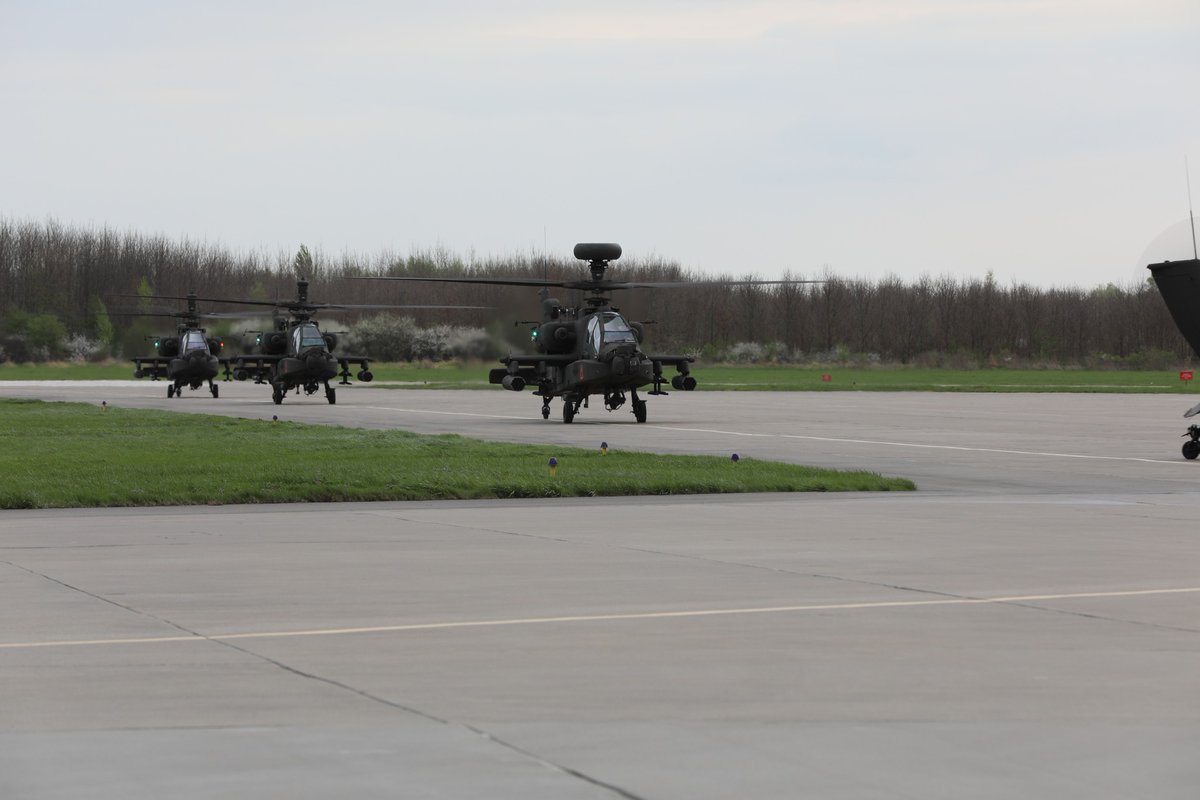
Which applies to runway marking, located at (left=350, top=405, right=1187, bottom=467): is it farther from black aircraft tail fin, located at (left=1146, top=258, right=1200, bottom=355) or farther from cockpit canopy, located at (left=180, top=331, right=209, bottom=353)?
cockpit canopy, located at (left=180, top=331, right=209, bottom=353)

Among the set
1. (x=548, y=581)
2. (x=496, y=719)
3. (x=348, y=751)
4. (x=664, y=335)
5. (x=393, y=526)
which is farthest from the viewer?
(x=664, y=335)

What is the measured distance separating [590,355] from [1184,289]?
16582mm

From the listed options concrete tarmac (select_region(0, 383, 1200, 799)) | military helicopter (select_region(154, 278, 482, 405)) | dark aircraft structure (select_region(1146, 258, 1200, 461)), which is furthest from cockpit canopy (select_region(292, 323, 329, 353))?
concrete tarmac (select_region(0, 383, 1200, 799))

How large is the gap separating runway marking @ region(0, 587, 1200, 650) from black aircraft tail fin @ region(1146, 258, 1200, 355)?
48.6 feet

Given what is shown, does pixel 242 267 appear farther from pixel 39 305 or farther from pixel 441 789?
pixel 441 789

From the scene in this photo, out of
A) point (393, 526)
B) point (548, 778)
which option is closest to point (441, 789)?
point (548, 778)

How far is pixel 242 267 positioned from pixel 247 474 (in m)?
124

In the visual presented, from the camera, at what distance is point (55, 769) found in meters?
6.32

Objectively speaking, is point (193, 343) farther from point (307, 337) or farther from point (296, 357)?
point (296, 357)

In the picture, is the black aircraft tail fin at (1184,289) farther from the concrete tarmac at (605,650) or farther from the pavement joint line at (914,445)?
the concrete tarmac at (605,650)

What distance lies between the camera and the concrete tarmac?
251 inches

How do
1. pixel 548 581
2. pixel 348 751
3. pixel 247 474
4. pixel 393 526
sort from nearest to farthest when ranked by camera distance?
1. pixel 348 751
2. pixel 548 581
3. pixel 393 526
4. pixel 247 474

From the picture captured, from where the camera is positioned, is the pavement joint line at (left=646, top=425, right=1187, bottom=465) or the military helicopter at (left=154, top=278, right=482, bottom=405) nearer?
the pavement joint line at (left=646, top=425, right=1187, bottom=465)

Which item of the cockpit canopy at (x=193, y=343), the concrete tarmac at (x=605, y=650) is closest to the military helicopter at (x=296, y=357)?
the cockpit canopy at (x=193, y=343)
